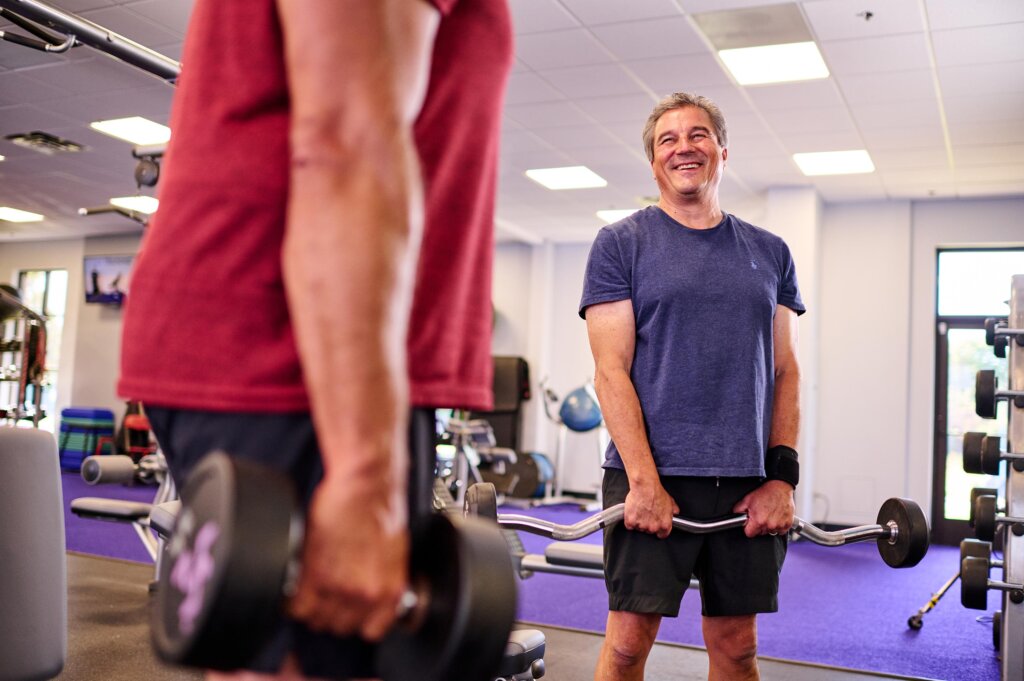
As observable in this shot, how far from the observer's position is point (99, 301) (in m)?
11.1

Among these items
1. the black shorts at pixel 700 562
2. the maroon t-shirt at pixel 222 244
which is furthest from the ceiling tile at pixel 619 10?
the maroon t-shirt at pixel 222 244

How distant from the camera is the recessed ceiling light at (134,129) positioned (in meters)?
6.62

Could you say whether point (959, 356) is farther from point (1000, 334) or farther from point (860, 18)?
point (1000, 334)

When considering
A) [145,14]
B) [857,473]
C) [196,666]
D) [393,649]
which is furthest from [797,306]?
[857,473]

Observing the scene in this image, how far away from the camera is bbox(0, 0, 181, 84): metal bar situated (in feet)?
11.5

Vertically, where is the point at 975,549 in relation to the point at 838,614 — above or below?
above

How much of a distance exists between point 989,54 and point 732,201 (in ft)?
11.9

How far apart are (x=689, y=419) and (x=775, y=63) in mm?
3848

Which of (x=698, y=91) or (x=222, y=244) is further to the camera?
(x=698, y=91)

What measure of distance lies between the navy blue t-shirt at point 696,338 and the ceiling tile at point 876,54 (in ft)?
11.1

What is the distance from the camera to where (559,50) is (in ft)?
16.5

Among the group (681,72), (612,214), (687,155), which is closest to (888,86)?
(681,72)

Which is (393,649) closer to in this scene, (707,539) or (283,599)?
(283,599)

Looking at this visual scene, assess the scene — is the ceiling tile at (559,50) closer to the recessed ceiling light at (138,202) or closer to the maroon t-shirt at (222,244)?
the maroon t-shirt at (222,244)
